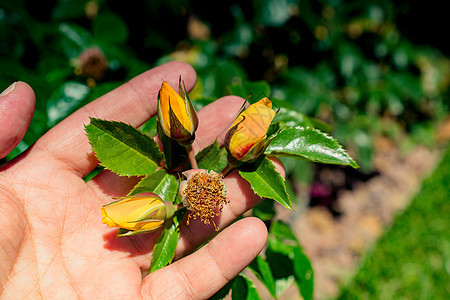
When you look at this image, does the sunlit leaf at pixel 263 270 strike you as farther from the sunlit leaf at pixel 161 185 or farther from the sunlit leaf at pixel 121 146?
the sunlit leaf at pixel 121 146

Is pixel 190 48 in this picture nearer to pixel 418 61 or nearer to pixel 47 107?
pixel 47 107

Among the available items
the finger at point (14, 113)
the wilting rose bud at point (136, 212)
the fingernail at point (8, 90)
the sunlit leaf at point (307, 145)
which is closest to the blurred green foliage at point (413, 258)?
the sunlit leaf at point (307, 145)

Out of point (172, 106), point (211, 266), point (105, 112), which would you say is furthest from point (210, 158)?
point (105, 112)

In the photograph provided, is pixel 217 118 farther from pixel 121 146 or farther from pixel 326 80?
pixel 326 80

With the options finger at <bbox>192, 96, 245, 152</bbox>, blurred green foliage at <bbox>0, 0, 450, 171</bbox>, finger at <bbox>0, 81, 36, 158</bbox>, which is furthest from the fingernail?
finger at <bbox>192, 96, 245, 152</bbox>

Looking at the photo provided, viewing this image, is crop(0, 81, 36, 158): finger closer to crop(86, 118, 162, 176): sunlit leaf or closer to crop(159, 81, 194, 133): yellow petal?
crop(86, 118, 162, 176): sunlit leaf

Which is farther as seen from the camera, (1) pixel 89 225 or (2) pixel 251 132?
(1) pixel 89 225
